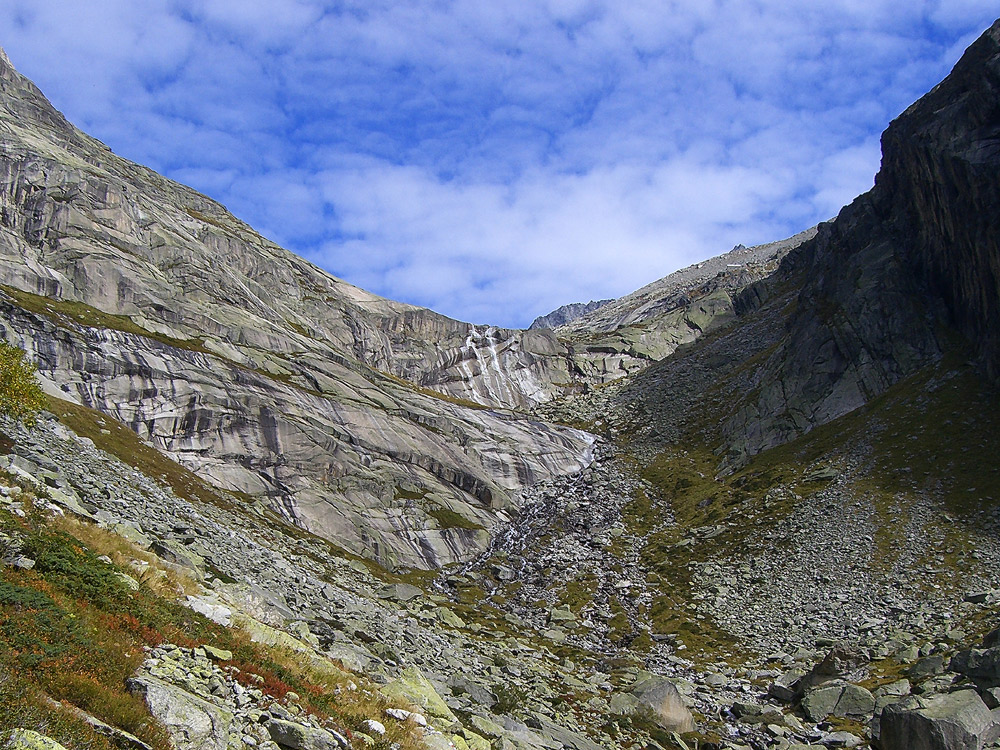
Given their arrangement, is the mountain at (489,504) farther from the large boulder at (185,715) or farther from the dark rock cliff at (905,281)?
the dark rock cliff at (905,281)

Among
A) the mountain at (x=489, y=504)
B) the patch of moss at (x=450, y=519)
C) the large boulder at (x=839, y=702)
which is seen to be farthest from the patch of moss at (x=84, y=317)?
the large boulder at (x=839, y=702)

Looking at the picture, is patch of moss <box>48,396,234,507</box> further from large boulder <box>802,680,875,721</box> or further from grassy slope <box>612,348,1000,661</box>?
large boulder <box>802,680,875,721</box>

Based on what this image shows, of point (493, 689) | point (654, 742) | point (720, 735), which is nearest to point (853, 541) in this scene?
point (720, 735)

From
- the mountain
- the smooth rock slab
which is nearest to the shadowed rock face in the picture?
the mountain

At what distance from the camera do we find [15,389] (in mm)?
30891

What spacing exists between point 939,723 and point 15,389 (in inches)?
1661

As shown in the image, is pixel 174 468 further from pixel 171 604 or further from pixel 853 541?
pixel 853 541

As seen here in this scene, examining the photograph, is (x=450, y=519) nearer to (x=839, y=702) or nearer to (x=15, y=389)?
(x=839, y=702)

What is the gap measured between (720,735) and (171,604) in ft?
84.3

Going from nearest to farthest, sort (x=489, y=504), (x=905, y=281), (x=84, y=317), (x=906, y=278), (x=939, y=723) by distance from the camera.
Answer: (x=939, y=723), (x=84, y=317), (x=489, y=504), (x=905, y=281), (x=906, y=278)

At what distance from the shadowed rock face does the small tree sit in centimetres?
2318

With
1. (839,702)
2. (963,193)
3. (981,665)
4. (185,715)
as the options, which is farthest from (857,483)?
(185,715)

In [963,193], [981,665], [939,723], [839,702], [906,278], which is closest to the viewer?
[939,723]

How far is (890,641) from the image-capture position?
39125 mm
